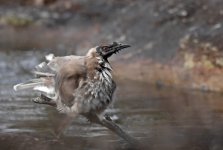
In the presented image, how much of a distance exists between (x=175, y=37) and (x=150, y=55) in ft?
1.97

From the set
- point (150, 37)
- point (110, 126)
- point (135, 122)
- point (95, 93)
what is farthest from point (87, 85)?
point (150, 37)

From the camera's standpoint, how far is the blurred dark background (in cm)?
858

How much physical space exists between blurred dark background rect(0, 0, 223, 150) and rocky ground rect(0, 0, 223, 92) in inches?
0.9

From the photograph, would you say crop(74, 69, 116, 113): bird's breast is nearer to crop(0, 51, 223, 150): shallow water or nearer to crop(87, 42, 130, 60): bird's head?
crop(87, 42, 130, 60): bird's head

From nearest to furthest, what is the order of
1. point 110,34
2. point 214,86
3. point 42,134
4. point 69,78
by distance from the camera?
1. point 69,78
2. point 42,134
3. point 214,86
4. point 110,34

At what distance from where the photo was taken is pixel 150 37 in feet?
48.9

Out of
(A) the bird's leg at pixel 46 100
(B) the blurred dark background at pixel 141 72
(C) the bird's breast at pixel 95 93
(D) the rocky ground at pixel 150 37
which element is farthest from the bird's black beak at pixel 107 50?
(D) the rocky ground at pixel 150 37

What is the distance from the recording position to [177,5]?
1557 cm

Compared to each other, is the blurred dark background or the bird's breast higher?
the blurred dark background

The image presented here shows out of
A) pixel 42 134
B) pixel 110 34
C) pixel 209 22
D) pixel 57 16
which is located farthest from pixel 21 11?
pixel 42 134

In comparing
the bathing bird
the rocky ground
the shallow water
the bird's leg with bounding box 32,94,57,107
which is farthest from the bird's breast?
the rocky ground

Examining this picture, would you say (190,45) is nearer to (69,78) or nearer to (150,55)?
(150,55)

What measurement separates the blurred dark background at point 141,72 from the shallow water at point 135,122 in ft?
0.04

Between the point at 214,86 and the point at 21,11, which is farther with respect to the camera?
the point at 21,11
